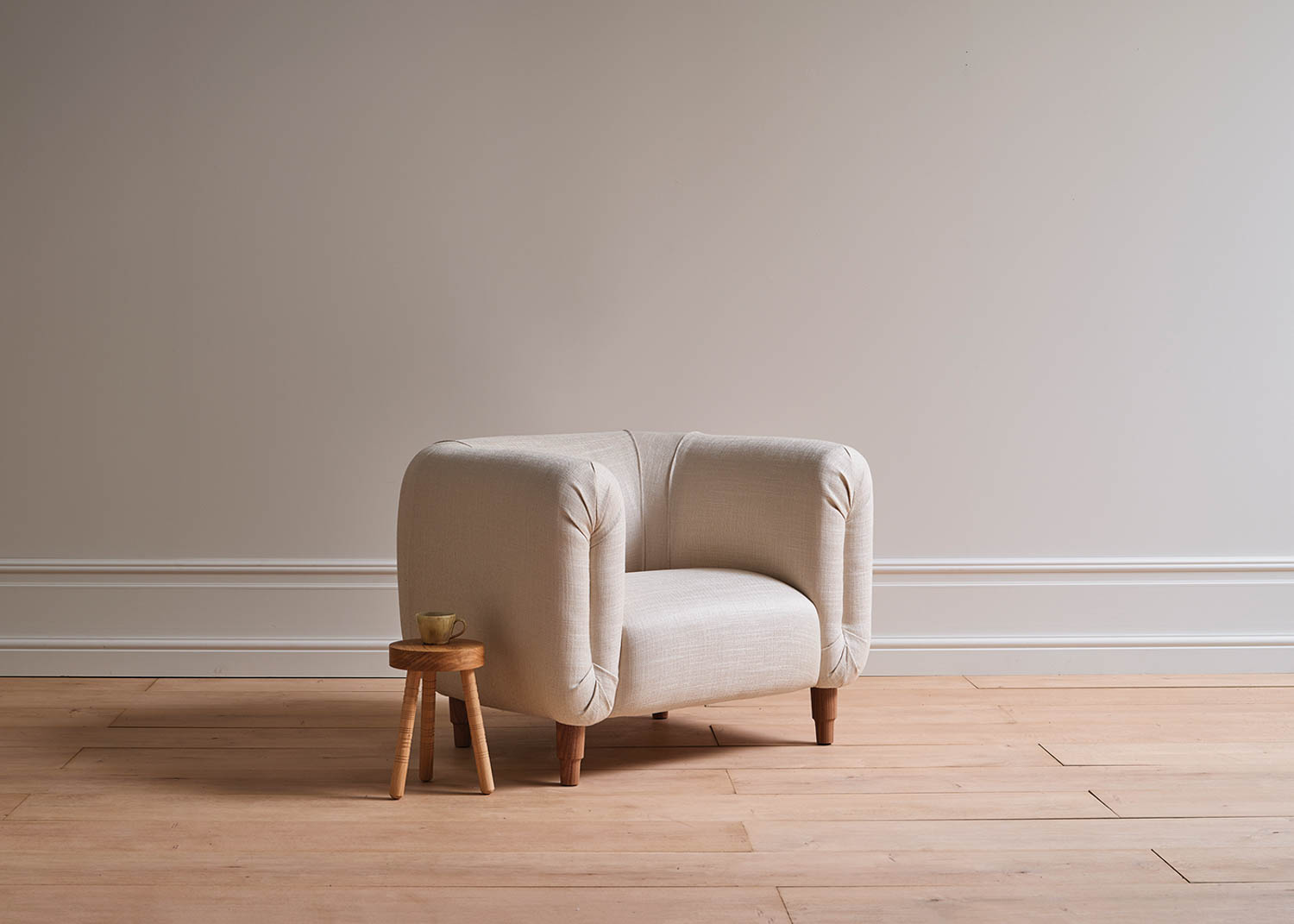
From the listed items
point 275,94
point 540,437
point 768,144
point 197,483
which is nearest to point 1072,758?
point 540,437

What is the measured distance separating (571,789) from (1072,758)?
3.53 feet

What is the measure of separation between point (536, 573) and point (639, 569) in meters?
0.65

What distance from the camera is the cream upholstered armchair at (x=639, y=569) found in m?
2.21

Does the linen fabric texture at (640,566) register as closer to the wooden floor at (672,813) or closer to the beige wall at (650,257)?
the wooden floor at (672,813)

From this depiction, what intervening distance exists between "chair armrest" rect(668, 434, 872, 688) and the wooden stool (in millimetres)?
714

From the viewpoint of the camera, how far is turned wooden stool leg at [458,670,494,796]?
220cm

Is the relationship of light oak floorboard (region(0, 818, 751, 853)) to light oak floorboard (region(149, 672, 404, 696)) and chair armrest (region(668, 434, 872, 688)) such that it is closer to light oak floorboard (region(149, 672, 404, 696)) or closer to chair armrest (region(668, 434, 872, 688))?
chair armrest (region(668, 434, 872, 688))

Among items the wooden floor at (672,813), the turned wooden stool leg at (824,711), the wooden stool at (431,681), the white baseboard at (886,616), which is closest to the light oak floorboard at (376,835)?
the wooden floor at (672,813)

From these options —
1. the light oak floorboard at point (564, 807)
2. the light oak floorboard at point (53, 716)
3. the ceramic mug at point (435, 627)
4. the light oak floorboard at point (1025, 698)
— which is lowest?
the light oak floorboard at point (1025, 698)

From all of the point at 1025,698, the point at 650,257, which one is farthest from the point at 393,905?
the point at 650,257

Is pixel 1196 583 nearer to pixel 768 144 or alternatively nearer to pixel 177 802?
pixel 768 144

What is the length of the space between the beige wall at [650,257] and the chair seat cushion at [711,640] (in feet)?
2.78

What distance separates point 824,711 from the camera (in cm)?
255

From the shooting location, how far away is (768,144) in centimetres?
320
